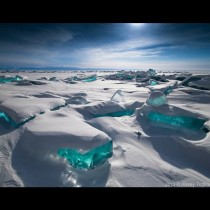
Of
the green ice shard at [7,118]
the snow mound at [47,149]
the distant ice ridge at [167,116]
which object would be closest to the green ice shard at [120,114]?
the distant ice ridge at [167,116]

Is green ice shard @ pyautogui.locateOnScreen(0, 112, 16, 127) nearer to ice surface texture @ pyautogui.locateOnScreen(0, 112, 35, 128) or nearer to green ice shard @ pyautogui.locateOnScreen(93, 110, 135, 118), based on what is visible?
ice surface texture @ pyautogui.locateOnScreen(0, 112, 35, 128)

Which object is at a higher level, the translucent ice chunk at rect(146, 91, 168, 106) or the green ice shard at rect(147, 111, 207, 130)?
the translucent ice chunk at rect(146, 91, 168, 106)

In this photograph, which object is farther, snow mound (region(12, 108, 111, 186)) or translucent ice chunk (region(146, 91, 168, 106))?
translucent ice chunk (region(146, 91, 168, 106))

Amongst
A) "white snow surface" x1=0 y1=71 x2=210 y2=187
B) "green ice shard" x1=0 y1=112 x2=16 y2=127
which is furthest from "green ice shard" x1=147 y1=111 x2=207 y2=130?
"green ice shard" x1=0 y1=112 x2=16 y2=127

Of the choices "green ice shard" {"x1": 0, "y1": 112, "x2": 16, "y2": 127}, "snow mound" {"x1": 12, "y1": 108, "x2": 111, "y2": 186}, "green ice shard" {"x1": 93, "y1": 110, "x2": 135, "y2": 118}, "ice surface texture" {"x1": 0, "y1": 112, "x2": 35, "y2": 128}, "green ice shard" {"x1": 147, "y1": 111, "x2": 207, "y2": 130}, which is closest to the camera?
"snow mound" {"x1": 12, "y1": 108, "x2": 111, "y2": 186}

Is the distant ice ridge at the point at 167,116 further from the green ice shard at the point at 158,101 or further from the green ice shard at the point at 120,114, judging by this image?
the green ice shard at the point at 120,114

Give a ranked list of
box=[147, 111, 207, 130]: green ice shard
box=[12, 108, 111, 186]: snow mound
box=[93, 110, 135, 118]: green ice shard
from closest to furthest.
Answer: box=[12, 108, 111, 186]: snow mound < box=[147, 111, 207, 130]: green ice shard < box=[93, 110, 135, 118]: green ice shard

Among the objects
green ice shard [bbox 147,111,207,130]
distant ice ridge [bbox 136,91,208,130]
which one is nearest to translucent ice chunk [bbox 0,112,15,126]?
distant ice ridge [bbox 136,91,208,130]

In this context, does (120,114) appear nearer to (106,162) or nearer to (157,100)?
(157,100)
